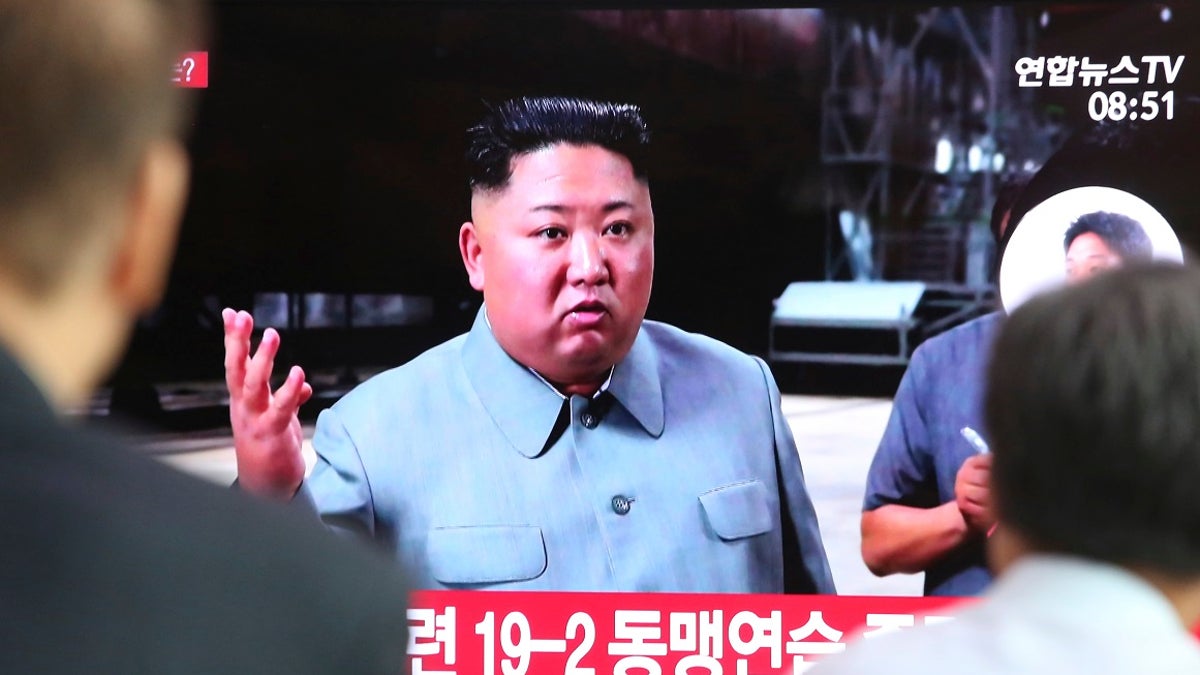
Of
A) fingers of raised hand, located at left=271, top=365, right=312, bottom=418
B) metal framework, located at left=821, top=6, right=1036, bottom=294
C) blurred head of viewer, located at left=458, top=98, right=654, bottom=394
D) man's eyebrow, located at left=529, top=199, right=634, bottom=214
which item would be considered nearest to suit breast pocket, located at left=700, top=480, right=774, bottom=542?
blurred head of viewer, located at left=458, top=98, right=654, bottom=394

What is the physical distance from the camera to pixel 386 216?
251 cm

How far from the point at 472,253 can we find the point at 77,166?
1877 millimetres

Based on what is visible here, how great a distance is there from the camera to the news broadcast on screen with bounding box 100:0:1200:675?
2416 millimetres

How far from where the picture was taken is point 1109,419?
765 mm

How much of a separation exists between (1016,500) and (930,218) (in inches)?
66.5

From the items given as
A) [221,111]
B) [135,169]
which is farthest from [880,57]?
[135,169]

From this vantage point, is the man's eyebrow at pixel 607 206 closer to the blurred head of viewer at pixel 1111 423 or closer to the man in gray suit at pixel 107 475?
the blurred head of viewer at pixel 1111 423

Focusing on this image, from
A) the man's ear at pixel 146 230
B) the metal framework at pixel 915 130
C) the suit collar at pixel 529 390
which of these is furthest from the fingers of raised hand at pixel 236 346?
the man's ear at pixel 146 230

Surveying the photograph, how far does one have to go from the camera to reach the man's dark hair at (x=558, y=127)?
2479 mm

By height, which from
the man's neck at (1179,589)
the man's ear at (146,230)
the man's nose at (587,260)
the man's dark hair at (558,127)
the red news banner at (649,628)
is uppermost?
the man's dark hair at (558,127)

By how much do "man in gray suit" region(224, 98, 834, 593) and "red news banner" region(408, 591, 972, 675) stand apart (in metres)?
0.03

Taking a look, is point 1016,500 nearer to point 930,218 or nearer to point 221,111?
point 930,218

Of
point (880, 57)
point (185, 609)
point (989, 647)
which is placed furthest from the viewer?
point (880, 57)

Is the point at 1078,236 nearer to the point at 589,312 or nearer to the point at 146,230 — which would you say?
the point at 589,312
